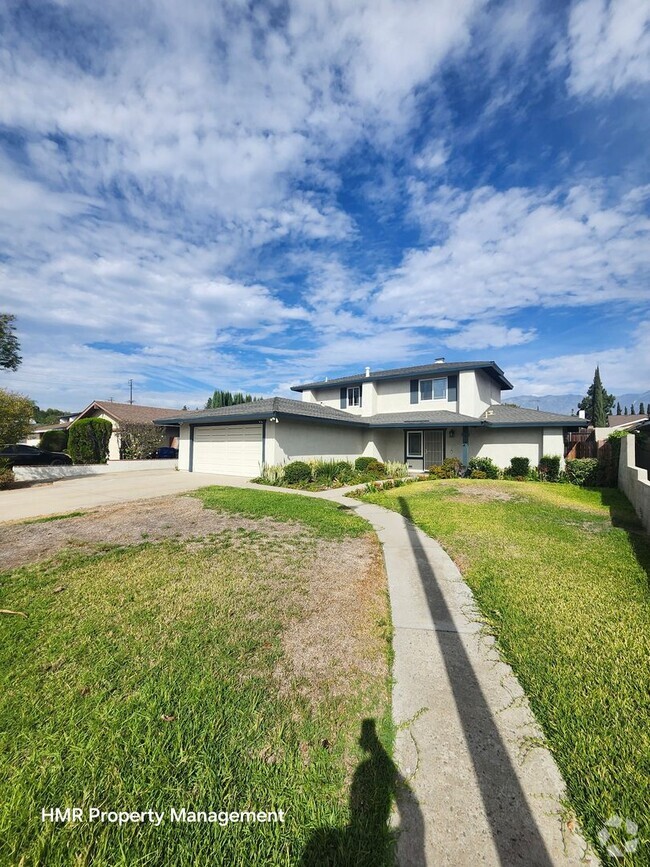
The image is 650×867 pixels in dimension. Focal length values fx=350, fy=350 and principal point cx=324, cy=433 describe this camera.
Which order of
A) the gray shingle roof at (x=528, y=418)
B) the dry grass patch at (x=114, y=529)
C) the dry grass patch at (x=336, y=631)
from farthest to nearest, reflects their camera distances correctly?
the gray shingle roof at (x=528, y=418) < the dry grass patch at (x=114, y=529) < the dry grass patch at (x=336, y=631)

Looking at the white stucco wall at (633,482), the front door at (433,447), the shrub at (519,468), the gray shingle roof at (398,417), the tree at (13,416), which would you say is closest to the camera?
the white stucco wall at (633,482)

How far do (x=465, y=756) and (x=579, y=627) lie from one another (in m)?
2.23

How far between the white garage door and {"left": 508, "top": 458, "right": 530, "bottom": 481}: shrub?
39.5 feet

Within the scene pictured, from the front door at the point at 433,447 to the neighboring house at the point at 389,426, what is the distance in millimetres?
53

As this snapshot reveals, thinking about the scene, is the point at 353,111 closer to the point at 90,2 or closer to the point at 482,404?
the point at 90,2

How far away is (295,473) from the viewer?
46.1ft

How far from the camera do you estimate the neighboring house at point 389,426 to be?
15.9 metres

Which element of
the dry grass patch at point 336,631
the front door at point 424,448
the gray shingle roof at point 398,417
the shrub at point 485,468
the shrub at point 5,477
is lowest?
the dry grass patch at point 336,631

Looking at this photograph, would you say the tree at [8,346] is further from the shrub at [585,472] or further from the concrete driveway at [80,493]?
the shrub at [585,472]

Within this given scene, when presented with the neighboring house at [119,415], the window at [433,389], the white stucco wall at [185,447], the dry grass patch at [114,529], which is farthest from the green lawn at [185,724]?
the neighboring house at [119,415]

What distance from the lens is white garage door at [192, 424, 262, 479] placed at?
15.8m

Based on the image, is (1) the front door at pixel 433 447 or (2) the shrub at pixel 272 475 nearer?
(2) the shrub at pixel 272 475

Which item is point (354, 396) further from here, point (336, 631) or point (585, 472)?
point (336, 631)

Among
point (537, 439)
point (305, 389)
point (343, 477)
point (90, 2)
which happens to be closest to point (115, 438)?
point (305, 389)
